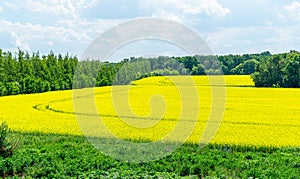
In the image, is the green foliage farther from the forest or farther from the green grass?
the green grass

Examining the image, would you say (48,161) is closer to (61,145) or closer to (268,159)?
(61,145)

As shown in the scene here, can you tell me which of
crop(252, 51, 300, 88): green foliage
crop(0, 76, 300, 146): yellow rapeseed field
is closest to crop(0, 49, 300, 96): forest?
crop(252, 51, 300, 88): green foliage

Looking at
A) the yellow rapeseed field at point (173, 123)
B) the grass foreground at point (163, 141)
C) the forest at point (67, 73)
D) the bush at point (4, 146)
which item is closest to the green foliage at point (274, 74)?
the forest at point (67, 73)

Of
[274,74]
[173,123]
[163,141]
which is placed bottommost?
[163,141]

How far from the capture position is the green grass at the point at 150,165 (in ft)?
36.6

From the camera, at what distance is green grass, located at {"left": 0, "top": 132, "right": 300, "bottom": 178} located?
11.1 metres

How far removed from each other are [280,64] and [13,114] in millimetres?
51145

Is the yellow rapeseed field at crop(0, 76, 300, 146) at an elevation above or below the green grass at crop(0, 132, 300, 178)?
above

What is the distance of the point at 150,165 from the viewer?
1248 cm

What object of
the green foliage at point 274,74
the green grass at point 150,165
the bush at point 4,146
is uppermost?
the green foliage at point 274,74

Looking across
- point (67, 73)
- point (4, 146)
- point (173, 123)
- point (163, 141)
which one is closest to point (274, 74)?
point (67, 73)

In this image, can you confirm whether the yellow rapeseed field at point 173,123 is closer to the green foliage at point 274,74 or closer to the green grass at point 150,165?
the green grass at point 150,165

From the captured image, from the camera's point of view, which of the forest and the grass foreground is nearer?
the grass foreground

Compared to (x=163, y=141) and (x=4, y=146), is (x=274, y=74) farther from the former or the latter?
(x=4, y=146)
